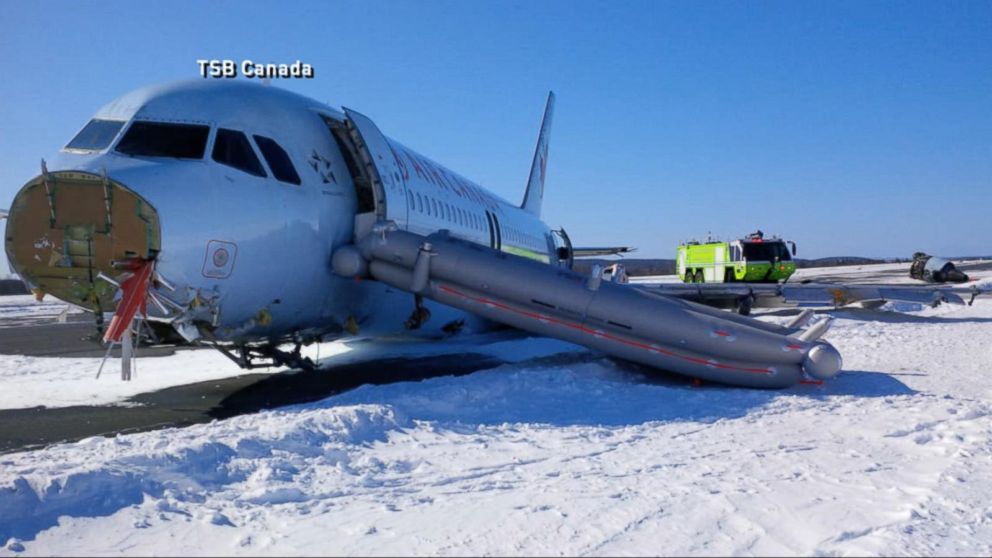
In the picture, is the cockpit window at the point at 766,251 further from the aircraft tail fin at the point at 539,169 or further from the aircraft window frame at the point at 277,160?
the aircraft window frame at the point at 277,160

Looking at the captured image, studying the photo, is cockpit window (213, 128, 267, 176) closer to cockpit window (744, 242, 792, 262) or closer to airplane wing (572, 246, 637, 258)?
airplane wing (572, 246, 637, 258)

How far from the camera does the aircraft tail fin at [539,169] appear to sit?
27.9 m

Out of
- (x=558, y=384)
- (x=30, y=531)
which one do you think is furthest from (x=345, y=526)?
(x=558, y=384)

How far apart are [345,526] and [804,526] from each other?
2.43 metres

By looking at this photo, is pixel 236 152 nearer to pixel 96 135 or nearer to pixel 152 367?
pixel 96 135

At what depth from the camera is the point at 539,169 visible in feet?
97.1

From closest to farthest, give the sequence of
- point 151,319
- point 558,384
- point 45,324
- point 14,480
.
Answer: point 14,480 < point 151,319 < point 558,384 < point 45,324

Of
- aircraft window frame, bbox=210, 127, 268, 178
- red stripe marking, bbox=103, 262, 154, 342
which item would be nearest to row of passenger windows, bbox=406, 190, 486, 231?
aircraft window frame, bbox=210, 127, 268, 178

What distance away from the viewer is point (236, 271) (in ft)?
25.6

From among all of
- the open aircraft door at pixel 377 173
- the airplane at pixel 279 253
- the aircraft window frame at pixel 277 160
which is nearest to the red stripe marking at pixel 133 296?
the airplane at pixel 279 253

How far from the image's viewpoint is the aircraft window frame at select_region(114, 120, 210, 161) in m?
7.70

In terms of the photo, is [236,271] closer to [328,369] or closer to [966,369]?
[328,369]

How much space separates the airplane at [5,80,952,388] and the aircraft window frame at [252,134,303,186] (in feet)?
0.09

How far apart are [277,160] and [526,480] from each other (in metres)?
5.52
